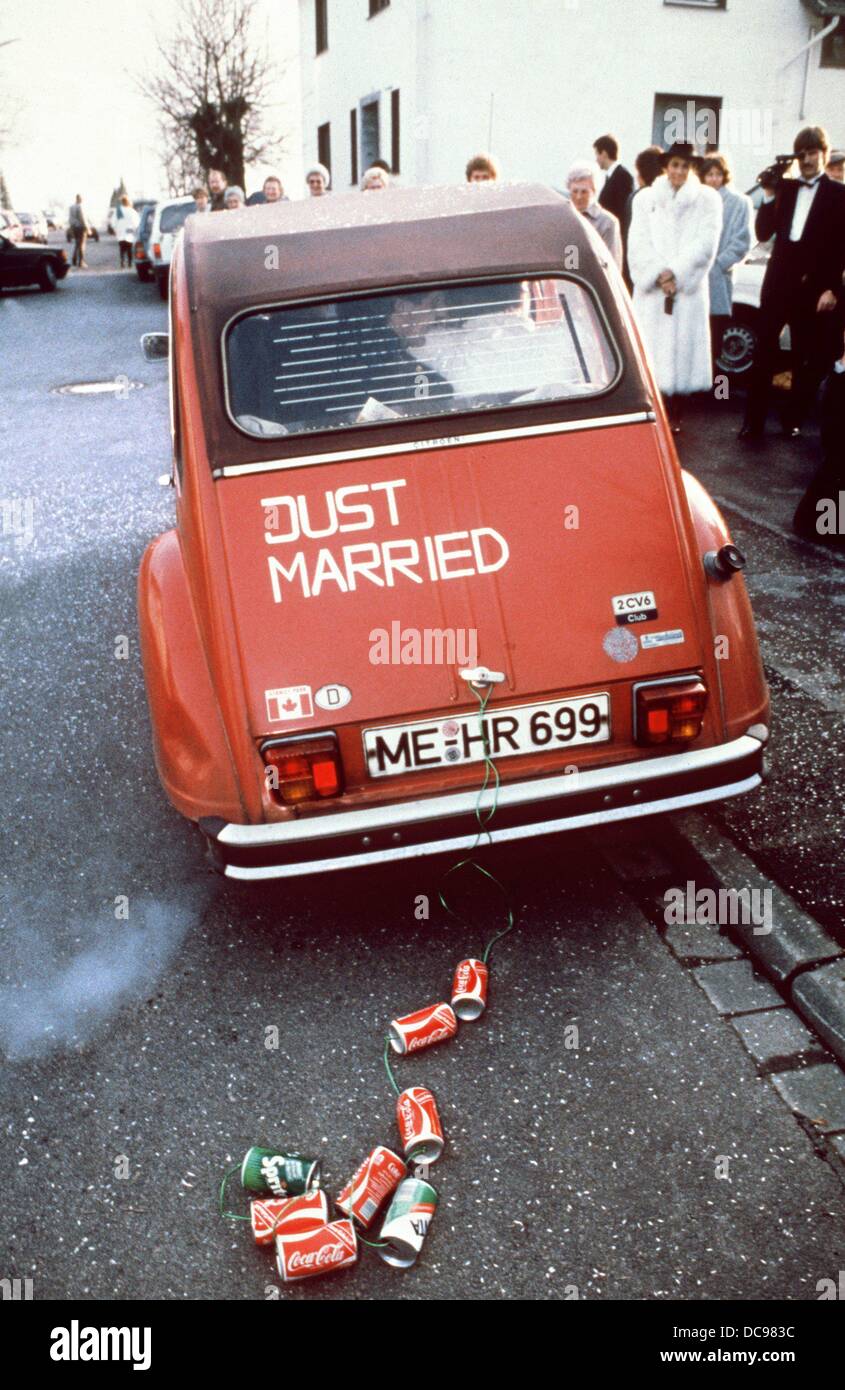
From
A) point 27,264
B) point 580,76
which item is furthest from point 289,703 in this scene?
point 27,264

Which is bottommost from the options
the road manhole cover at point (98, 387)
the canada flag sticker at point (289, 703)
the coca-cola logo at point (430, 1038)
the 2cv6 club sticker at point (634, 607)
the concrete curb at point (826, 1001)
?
the coca-cola logo at point (430, 1038)

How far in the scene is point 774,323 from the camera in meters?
8.87

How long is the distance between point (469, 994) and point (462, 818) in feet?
1.72

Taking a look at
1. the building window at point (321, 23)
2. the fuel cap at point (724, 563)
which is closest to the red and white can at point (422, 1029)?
the fuel cap at point (724, 563)

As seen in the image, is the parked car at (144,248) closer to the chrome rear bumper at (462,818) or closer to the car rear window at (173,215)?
the car rear window at (173,215)

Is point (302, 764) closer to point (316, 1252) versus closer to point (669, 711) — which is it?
point (669, 711)

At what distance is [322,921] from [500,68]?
69.0 ft

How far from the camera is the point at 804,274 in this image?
8719 millimetres

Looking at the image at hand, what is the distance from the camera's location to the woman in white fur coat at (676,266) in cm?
877

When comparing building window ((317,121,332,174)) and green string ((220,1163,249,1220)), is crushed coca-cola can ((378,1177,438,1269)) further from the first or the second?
building window ((317,121,332,174))

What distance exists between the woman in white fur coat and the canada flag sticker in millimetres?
6891

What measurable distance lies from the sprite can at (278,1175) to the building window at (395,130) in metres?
24.3
